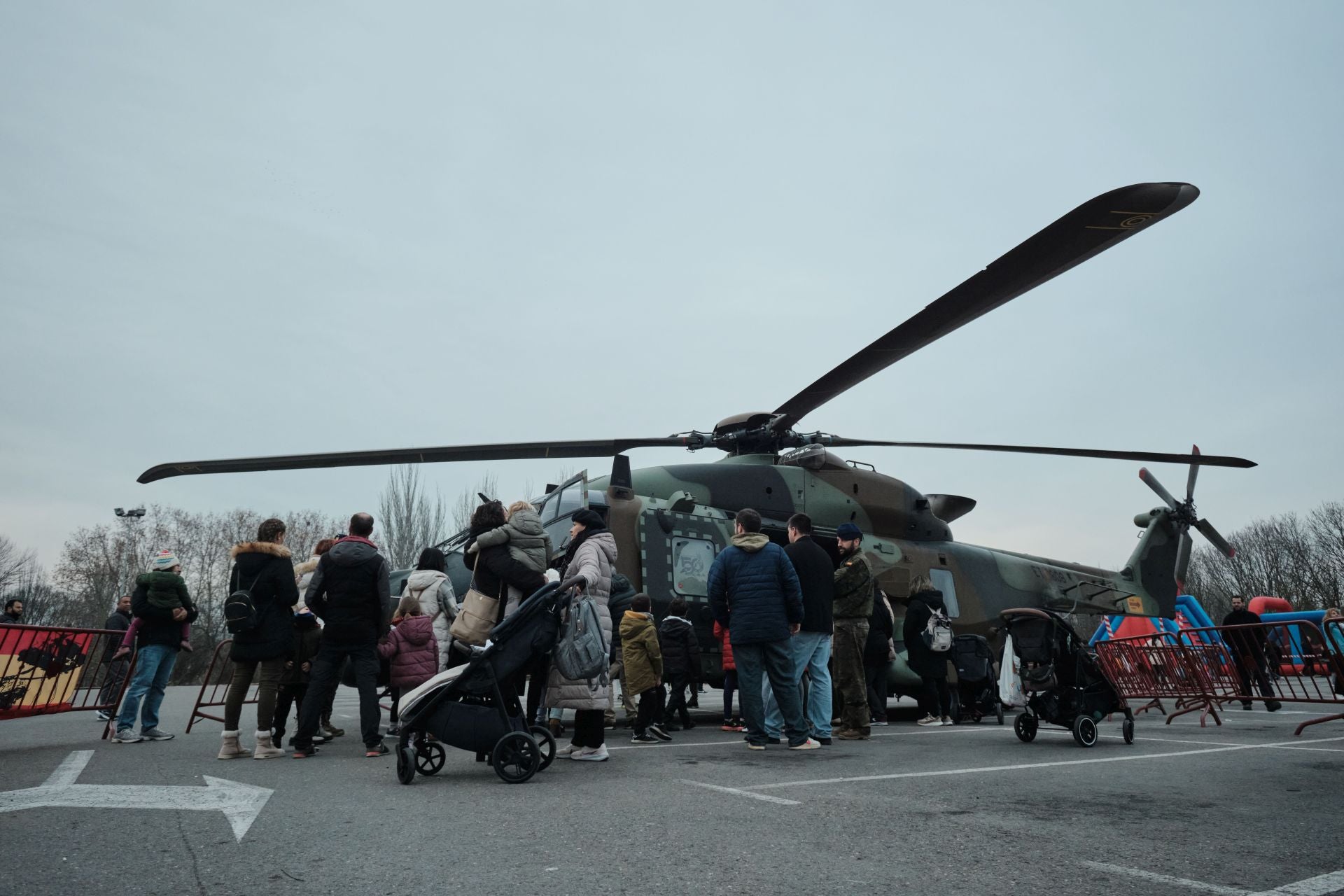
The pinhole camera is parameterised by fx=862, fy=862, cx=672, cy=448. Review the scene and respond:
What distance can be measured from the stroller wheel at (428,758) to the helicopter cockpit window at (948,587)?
27.1 ft

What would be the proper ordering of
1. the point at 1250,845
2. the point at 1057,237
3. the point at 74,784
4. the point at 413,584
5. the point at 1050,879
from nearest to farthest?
the point at 1050,879
the point at 1250,845
the point at 74,784
the point at 1057,237
the point at 413,584

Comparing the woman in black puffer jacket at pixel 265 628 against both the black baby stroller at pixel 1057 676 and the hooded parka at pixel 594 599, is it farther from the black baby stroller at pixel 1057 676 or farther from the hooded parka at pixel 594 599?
the black baby stroller at pixel 1057 676

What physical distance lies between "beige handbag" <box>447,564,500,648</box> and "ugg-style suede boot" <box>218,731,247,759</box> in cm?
172

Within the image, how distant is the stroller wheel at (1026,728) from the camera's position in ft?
24.5

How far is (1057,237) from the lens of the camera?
21.0ft

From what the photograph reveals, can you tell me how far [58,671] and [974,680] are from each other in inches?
365

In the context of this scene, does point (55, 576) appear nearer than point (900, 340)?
No

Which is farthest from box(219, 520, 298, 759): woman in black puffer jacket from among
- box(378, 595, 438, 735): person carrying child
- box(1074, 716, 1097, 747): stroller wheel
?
box(1074, 716, 1097, 747): stroller wheel

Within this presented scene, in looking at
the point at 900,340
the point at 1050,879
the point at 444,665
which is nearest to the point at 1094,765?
the point at 1050,879

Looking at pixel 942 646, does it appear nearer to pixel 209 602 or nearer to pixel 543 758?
pixel 543 758

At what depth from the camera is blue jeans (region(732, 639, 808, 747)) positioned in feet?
23.0

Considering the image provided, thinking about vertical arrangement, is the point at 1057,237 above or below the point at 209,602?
above

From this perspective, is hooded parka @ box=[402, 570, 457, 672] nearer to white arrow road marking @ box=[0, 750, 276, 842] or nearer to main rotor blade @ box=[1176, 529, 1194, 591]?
white arrow road marking @ box=[0, 750, 276, 842]

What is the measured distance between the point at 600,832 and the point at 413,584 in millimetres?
4787
